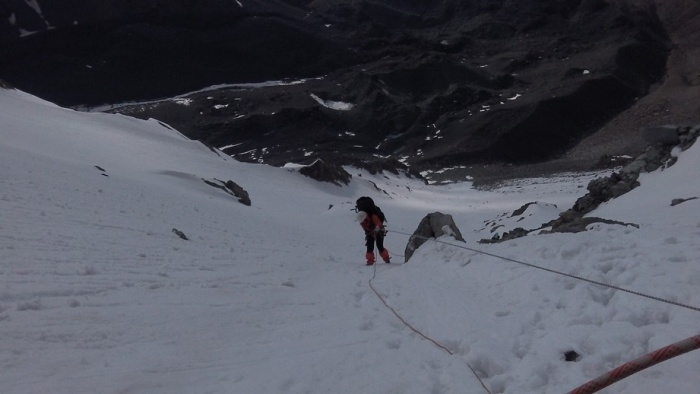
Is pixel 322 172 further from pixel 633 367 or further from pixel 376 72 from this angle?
pixel 376 72

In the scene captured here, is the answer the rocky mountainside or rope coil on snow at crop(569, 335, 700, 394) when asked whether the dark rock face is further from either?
rope coil on snow at crop(569, 335, 700, 394)

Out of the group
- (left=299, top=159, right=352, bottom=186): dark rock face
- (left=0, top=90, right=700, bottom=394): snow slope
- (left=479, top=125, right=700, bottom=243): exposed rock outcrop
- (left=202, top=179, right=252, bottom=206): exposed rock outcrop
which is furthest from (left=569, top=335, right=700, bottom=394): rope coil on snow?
(left=299, top=159, right=352, bottom=186): dark rock face

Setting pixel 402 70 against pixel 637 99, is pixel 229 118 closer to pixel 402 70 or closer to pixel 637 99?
pixel 402 70

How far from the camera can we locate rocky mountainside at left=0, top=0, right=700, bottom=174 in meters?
67.8

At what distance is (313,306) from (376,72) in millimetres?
80336

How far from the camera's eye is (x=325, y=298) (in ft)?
22.6

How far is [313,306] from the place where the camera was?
21.2ft

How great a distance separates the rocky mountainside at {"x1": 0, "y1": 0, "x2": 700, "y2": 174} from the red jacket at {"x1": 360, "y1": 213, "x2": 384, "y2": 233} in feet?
130

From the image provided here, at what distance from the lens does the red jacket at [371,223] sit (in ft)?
33.2

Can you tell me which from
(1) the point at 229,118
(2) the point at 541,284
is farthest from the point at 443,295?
(1) the point at 229,118

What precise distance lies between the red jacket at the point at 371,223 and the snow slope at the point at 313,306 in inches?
31.3

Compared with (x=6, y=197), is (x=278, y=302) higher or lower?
lower

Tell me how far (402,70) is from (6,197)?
7873 cm

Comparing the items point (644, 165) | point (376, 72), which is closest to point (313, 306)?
point (644, 165)
